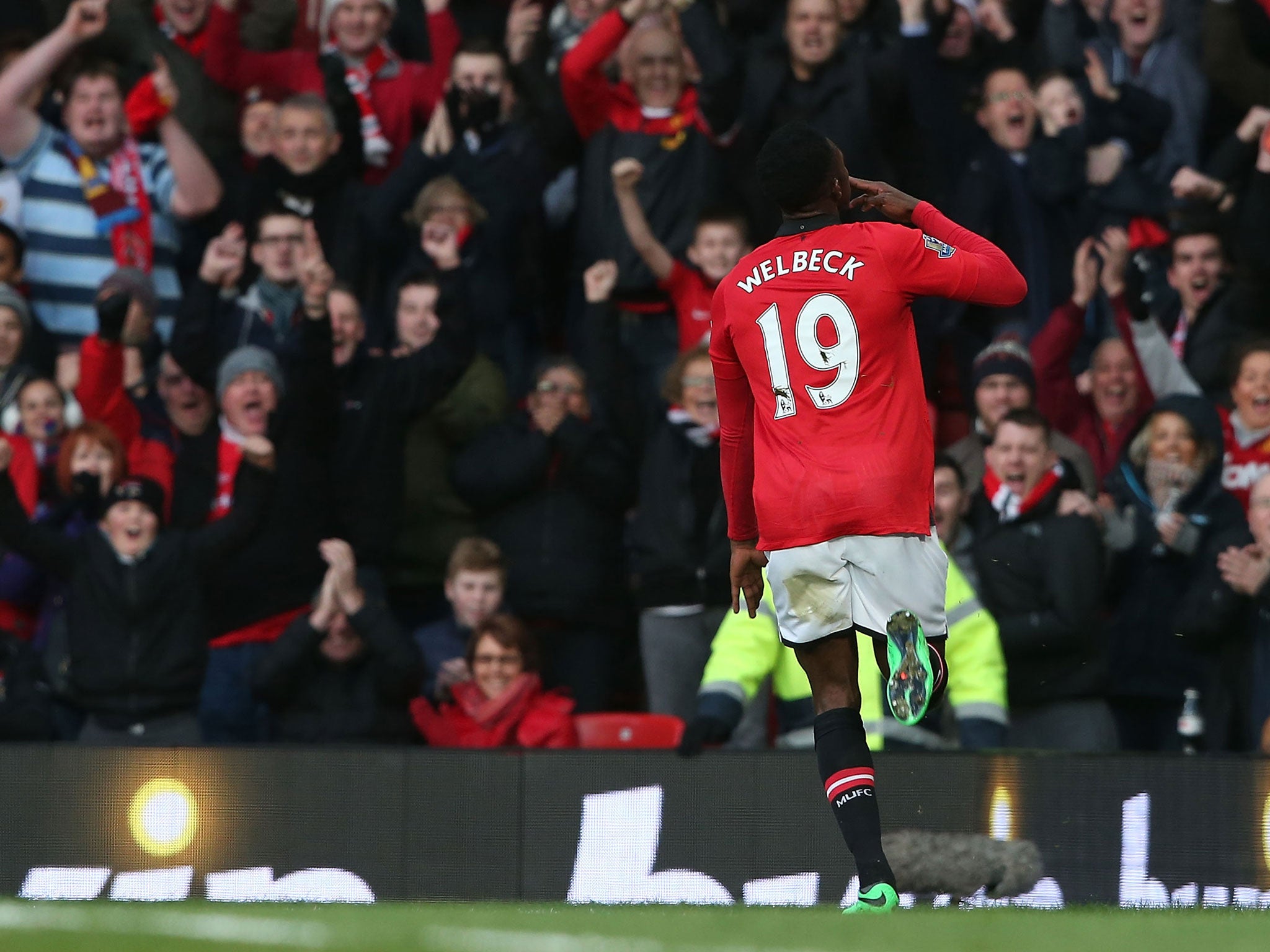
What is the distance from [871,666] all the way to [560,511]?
6.89ft

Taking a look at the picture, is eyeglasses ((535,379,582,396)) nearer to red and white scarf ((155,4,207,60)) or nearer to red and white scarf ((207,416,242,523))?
red and white scarf ((207,416,242,523))

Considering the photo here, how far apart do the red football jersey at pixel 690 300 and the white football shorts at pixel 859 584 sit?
416cm

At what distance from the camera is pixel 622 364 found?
30.9 ft

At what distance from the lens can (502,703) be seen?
8266 mm

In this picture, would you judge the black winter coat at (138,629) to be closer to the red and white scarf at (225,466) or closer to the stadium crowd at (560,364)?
the stadium crowd at (560,364)

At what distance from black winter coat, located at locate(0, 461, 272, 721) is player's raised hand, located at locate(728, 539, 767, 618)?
3.74 meters

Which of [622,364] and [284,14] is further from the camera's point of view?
[284,14]

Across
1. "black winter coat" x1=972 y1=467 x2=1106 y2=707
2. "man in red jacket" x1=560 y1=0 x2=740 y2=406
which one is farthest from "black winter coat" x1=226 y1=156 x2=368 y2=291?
"black winter coat" x1=972 y1=467 x2=1106 y2=707

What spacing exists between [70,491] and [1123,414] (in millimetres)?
4812

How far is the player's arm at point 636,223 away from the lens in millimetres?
9508

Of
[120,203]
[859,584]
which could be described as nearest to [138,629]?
[120,203]

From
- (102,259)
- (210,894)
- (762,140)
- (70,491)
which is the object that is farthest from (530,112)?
(210,894)

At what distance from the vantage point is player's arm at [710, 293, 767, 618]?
5.68 meters

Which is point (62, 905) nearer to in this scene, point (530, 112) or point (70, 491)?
point (70, 491)
